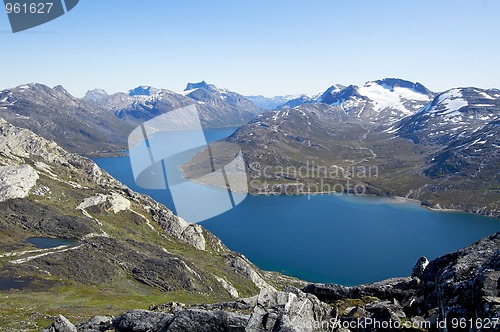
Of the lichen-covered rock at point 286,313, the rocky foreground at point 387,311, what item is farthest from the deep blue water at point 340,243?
the lichen-covered rock at point 286,313

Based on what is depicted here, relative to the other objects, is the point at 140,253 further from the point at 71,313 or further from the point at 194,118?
the point at 194,118

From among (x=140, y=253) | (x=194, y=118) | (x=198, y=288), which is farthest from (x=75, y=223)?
(x=194, y=118)

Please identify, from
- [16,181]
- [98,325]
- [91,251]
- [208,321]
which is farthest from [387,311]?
[16,181]

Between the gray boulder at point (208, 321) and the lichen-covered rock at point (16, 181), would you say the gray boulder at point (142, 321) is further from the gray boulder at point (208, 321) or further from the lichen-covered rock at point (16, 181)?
the lichen-covered rock at point (16, 181)

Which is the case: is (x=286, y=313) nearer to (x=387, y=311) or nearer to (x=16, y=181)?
(x=387, y=311)

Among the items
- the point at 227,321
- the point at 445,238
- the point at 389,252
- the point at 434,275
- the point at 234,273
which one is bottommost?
the point at 445,238

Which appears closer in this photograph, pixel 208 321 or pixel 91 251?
pixel 208 321

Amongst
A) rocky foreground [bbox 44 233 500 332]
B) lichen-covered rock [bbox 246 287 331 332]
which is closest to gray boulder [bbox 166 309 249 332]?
rocky foreground [bbox 44 233 500 332]
